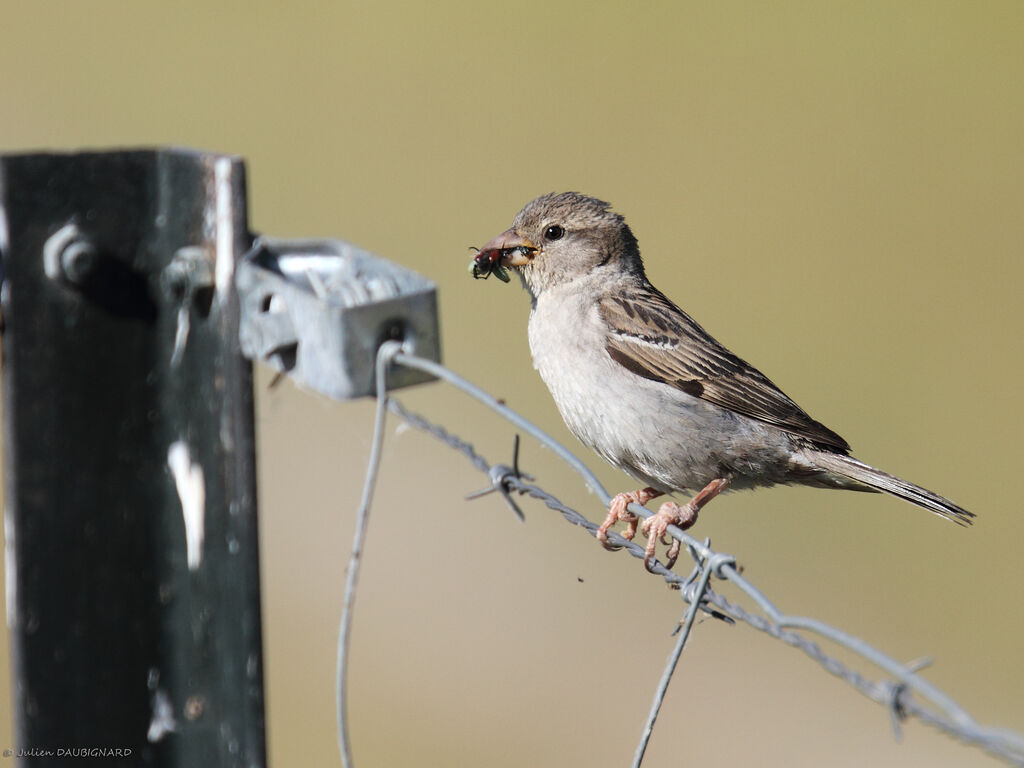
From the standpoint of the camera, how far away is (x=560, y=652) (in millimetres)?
9609

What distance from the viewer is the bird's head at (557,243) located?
6.05 meters

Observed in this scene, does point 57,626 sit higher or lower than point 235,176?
lower

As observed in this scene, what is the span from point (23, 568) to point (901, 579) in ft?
28.5

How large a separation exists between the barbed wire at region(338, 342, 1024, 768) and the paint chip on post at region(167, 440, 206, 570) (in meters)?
0.34

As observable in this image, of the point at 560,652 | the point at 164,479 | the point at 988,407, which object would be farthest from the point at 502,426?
the point at 164,479

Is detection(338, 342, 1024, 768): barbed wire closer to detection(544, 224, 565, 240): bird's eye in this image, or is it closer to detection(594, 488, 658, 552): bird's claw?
detection(594, 488, 658, 552): bird's claw

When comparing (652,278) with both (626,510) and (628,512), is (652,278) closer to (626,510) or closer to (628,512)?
(628,512)

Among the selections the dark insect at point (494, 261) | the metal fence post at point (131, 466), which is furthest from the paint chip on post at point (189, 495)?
the dark insect at point (494, 261)

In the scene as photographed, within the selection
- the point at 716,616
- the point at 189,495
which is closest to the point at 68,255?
the point at 189,495

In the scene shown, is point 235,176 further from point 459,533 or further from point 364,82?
point 364,82

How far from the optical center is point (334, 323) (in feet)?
9.59

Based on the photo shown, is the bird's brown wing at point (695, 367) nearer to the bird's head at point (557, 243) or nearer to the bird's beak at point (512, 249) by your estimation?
the bird's head at point (557, 243)

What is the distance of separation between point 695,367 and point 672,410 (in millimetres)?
297

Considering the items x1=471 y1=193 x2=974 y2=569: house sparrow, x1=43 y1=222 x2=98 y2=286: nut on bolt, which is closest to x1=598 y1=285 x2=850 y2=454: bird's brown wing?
x1=471 y1=193 x2=974 y2=569: house sparrow
